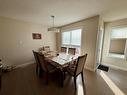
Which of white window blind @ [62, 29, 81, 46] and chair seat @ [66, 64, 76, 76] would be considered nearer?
chair seat @ [66, 64, 76, 76]

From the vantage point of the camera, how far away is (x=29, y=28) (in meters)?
3.78

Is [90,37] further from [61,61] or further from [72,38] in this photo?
[61,61]

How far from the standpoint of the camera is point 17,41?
11.3 ft

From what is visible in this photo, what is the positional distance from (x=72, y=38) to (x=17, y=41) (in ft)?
9.81

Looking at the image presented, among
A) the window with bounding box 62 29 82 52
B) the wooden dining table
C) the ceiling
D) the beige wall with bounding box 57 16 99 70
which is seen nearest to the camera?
the ceiling

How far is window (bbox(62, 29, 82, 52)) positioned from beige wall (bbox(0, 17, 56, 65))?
1491mm

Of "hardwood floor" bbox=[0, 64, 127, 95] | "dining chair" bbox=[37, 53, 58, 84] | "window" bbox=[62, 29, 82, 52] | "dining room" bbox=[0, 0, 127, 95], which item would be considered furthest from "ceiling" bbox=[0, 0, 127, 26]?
"hardwood floor" bbox=[0, 64, 127, 95]

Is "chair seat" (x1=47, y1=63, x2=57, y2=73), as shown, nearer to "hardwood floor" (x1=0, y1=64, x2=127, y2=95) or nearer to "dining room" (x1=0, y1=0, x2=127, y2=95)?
"dining room" (x1=0, y1=0, x2=127, y2=95)

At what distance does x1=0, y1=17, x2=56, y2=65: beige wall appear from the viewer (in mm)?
3091

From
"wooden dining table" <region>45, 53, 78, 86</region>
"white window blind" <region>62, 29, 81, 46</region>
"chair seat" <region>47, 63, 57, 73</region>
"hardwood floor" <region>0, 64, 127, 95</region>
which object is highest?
"white window blind" <region>62, 29, 81, 46</region>

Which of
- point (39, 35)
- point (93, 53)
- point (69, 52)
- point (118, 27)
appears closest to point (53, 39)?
point (39, 35)

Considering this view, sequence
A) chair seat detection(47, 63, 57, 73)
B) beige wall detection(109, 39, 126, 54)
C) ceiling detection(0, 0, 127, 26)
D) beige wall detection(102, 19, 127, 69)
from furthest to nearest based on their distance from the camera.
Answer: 1. beige wall detection(109, 39, 126, 54)
2. beige wall detection(102, 19, 127, 69)
3. chair seat detection(47, 63, 57, 73)
4. ceiling detection(0, 0, 127, 26)

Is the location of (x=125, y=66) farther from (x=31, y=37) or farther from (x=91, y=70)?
(x=31, y=37)

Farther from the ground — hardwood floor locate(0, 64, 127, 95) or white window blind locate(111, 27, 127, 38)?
white window blind locate(111, 27, 127, 38)
